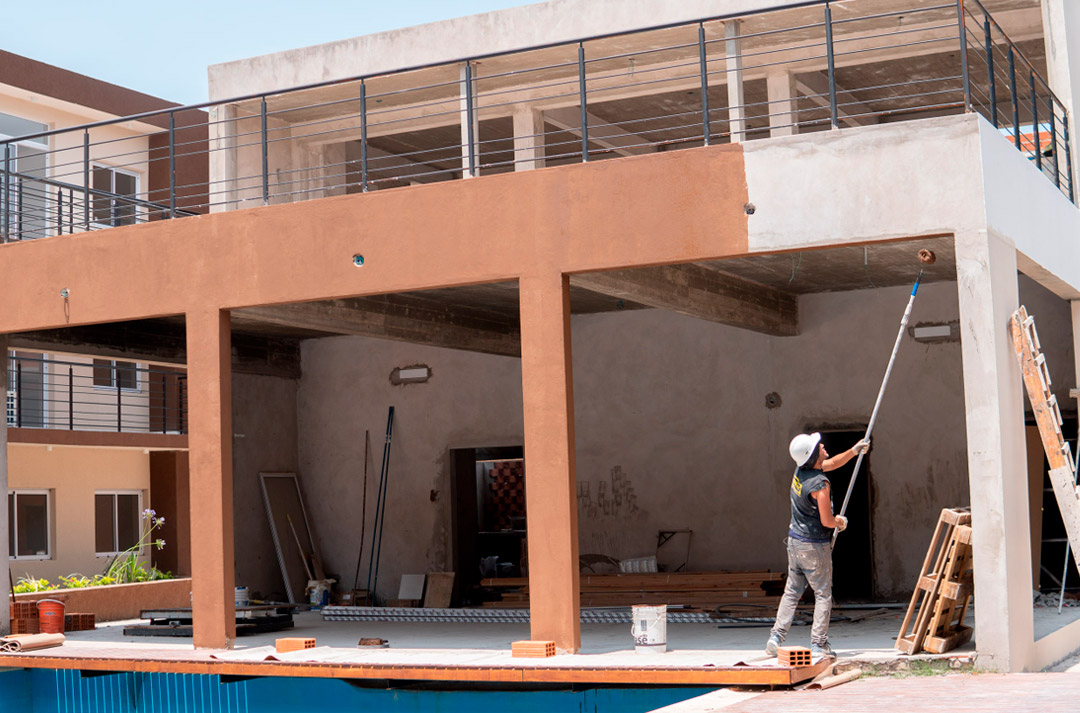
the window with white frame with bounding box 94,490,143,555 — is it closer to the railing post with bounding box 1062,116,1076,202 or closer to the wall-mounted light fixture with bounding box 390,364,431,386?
the wall-mounted light fixture with bounding box 390,364,431,386

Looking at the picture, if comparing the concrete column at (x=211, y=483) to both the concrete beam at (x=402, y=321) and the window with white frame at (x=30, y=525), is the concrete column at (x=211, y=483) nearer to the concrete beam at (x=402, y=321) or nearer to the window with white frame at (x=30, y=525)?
the concrete beam at (x=402, y=321)

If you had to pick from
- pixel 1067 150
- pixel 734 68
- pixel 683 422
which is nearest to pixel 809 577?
pixel 1067 150

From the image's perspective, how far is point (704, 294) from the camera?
12.4m

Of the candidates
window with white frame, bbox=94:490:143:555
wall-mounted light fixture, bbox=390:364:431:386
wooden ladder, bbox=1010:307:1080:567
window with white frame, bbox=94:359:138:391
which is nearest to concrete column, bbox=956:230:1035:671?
wooden ladder, bbox=1010:307:1080:567

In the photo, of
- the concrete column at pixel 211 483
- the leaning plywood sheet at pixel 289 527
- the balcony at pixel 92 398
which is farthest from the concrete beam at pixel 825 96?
the balcony at pixel 92 398

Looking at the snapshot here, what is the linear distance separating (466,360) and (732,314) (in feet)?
15.9

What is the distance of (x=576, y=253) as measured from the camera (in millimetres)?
9859

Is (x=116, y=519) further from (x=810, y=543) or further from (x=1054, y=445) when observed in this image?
(x=1054, y=445)

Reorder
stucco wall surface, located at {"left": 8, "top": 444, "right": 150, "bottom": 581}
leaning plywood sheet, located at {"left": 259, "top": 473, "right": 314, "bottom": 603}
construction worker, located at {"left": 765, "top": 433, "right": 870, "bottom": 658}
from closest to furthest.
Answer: construction worker, located at {"left": 765, "top": 433, "right": 870, "bottom": 658}
leaning plywood sheet, located at {"left": 259, "top": 473, "right": 314, "bottom": 603}
stucco wall surface, located at {"left": 8, "top": 444, "right": 150, "bottom": 581}

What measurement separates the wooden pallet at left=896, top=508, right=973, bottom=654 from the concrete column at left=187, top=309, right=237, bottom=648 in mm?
5751

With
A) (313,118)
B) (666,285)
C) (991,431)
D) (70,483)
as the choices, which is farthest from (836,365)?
(70,483)

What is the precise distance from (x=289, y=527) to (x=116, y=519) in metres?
5.03

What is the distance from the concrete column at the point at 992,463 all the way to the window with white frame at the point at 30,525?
49.3 feet

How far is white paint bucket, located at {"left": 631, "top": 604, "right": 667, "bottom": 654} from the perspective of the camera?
31.6ft
